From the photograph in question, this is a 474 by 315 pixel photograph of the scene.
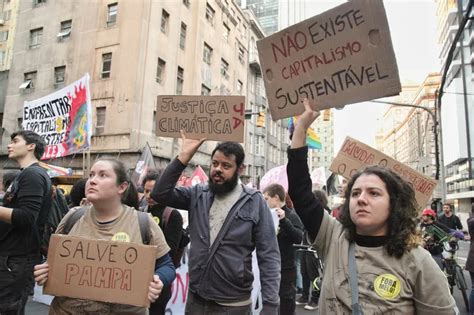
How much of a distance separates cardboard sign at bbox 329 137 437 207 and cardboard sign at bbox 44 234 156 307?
3067mm

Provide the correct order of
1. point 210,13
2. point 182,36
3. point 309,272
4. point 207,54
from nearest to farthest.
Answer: point 309,272, point 182,36, point 207,54, point 210,13

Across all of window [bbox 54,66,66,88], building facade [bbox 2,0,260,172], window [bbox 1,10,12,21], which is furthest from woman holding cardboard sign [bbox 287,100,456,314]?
window [bbox 1,10,12,21]

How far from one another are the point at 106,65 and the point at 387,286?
21996 mm

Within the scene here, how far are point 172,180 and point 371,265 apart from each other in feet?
5.84

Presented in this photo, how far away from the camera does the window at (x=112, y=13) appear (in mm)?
22047

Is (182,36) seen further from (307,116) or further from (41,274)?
(41,274)

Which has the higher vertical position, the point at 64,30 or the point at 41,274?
the point at 64,30

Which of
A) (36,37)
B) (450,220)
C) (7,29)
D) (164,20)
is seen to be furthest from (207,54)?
(7,29)

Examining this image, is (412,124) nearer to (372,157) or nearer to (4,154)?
(4,154)

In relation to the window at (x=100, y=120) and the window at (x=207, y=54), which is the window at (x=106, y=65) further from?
the window at (x=207, y=54)

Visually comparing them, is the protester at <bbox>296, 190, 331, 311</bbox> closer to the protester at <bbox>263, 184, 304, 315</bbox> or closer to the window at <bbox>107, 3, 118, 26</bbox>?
the protester at <bbox>263, 184, 304, 315</bbox>

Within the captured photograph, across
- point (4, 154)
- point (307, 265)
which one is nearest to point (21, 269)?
point (307, 265)

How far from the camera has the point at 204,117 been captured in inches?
146

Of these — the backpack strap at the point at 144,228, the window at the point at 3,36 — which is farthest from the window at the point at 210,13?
the backpack strap at the point at 144,228
